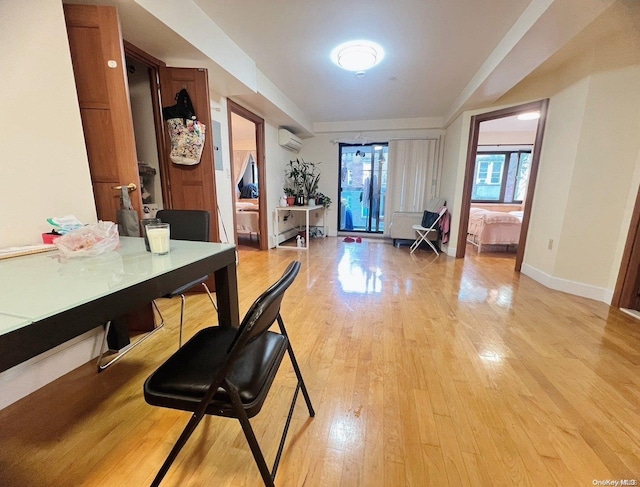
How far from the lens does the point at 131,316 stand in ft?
6.24

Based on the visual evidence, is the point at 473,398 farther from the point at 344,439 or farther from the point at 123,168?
the point at 123,168

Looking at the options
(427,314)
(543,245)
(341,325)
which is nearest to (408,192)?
(543,245)

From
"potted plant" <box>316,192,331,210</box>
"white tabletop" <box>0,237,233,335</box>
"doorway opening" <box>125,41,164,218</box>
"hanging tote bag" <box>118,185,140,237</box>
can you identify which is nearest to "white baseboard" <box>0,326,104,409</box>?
"white tabletop" <box>0,237,233,335</box>

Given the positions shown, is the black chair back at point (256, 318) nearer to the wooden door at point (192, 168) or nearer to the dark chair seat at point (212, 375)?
the dark chair seat at point (212, 375)

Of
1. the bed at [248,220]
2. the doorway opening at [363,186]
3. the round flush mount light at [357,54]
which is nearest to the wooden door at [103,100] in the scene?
the round flush mount light at [357,54]

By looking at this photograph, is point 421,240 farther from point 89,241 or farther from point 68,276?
point 68,276

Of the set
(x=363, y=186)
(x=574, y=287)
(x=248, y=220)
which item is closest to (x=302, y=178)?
(x=363, y=186)

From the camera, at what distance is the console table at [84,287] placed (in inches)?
25.0

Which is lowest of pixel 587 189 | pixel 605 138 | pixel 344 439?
pixel 344 439

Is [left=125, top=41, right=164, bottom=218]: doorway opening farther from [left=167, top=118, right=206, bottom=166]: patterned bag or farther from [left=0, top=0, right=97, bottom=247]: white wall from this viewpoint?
[left=0, top=0, right=97, bottom=247]: white wall

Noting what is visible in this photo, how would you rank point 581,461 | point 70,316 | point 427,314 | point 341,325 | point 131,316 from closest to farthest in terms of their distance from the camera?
point 70,316 → point 581,461 → point 131,316 → point 341,325 → point 427,314

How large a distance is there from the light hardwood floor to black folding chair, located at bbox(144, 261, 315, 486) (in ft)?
0.89

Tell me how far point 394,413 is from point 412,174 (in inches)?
195

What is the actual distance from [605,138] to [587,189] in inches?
18.3
